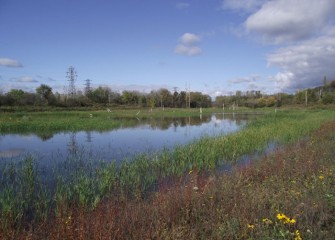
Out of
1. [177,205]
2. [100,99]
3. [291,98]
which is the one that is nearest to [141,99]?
[100,99]

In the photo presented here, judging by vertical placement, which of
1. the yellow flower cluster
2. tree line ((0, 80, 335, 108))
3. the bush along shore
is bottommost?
the bush along shore

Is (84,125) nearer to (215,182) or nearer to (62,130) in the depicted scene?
(62,130)

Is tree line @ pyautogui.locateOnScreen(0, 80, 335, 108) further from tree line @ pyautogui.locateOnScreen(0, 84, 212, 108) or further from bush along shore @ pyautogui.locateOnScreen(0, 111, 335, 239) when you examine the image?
bush along shore @ pyautogui.locateOnScreen(0, 111, 335, 239)

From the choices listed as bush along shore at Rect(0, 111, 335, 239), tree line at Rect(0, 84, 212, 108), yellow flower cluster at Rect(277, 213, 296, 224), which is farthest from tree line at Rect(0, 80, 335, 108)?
yellow flower cluster at Rect(277, 213, 296, 224)

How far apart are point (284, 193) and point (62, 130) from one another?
26.5 meters

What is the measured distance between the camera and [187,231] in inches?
229

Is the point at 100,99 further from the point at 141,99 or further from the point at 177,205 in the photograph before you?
the point at 177,205

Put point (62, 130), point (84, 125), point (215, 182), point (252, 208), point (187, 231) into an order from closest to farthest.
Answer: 1. point (187, 231)
2. point (252, 208)
3. point (215, 182)
4. point (62, 130)
5. point (84, 125)

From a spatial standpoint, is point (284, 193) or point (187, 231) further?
point (284, 193)

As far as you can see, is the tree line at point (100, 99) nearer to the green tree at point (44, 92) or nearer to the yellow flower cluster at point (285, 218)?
the green tree at point (44, 92)

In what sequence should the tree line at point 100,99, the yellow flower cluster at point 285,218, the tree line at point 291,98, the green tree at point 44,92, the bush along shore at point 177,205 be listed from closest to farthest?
the yellow flower cluster at point 285,218 → the bush along shore at point 177,205 → the tree line at point 100,99 → the green tree at point 44,92 → the tree line at point 291,98

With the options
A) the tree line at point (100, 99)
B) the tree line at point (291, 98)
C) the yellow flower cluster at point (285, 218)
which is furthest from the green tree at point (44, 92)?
the yellow flower cluster at point (285, 218)

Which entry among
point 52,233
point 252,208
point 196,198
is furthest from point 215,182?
point 52,233

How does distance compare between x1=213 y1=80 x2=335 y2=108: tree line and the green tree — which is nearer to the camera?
the green tree
